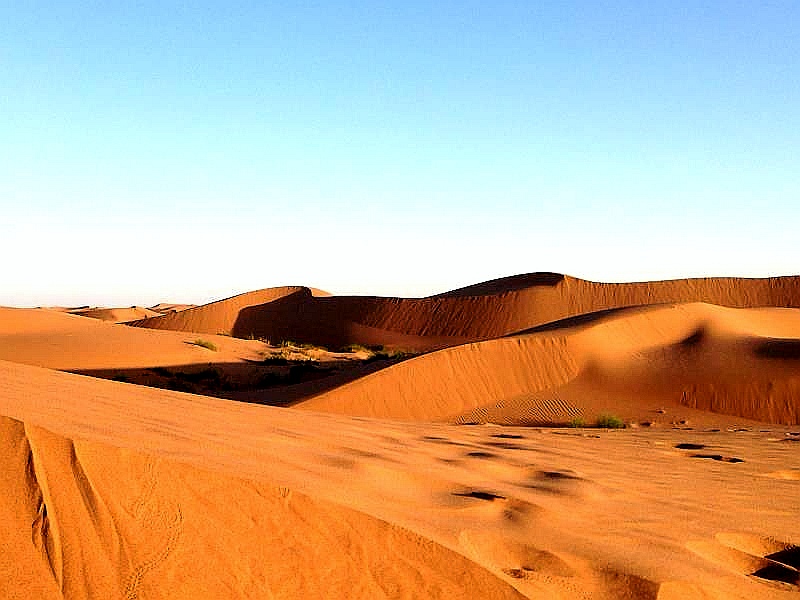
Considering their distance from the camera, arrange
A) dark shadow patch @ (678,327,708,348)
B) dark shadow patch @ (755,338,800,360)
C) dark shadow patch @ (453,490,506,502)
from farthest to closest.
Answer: dark shadow patch @ (678,327,708,348)
dark shadow patch @ (755,338,800,360)
dark shadow patch @ (453,490,506,502)

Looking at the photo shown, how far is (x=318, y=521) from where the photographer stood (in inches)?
120

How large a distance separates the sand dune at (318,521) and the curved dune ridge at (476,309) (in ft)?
124

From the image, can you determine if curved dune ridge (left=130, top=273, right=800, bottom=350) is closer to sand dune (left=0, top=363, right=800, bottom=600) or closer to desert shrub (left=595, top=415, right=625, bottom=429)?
desert shrub (left=595, top=415, right=625, bottom=429)

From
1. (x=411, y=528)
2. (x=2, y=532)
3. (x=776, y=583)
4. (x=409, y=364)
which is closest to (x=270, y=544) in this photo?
(x=411, y=528)

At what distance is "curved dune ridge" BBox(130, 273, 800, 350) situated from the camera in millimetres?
46094

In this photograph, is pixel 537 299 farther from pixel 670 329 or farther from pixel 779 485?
pixel 779 485

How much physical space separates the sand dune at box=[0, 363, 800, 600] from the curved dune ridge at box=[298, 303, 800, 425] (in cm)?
949

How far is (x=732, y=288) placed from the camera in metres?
48.4

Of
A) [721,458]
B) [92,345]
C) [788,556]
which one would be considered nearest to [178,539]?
[788,556]

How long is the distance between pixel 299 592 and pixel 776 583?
2.22 m

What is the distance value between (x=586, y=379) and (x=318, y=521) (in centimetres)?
1450

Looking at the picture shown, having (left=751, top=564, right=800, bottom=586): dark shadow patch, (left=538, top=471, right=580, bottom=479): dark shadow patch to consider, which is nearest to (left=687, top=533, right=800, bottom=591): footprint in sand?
(left=751, top=564, right=800, bottom=586): dark shadow patch

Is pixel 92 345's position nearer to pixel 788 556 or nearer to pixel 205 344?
pixel 205 344

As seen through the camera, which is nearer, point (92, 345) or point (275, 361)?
point (92, 345)
